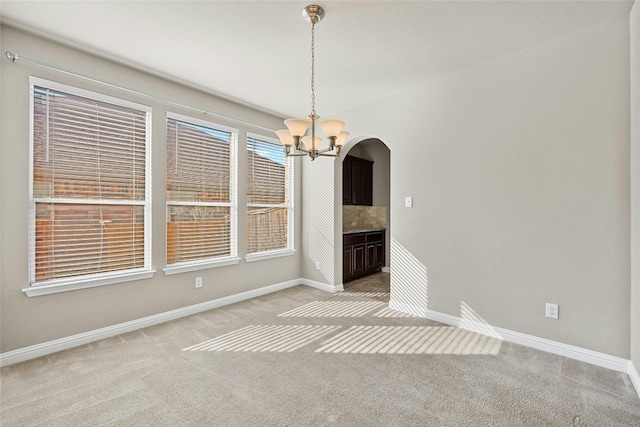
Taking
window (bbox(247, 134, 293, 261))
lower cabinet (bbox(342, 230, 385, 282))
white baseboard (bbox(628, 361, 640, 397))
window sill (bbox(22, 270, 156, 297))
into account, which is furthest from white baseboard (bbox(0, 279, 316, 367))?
white baseboard (bbox(628, 361, 640, 397))

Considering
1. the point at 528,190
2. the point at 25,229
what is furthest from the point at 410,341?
the point at 25,229

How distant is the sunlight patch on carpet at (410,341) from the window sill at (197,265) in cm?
176

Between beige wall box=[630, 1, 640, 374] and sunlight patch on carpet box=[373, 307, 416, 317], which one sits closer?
beige wall box=[630, 1, 640, 374]

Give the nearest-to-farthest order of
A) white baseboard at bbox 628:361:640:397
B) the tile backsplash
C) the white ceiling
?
1. white baseboard at bbox 628:361:640:397
2. the white ceiling
3. the tile backsplash

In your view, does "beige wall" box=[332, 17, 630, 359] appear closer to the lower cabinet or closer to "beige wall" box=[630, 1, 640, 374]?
"beige wall" box=[630, 1, 640, 374]

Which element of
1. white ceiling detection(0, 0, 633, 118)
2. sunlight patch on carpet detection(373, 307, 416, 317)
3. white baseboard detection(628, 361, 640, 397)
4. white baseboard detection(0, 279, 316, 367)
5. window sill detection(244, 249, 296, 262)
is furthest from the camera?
window sill detection(244, 249, 296, 262)

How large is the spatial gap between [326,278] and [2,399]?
11.4 feet

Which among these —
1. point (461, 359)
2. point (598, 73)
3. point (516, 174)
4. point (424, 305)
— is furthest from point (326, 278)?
point (598, 73)

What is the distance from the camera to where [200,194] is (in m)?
3.73

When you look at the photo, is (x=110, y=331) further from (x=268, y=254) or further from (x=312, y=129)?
(x=312, y=129)

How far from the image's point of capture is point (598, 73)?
2.39m

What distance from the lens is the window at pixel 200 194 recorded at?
3479 mm

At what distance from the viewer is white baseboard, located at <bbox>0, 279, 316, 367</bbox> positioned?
247 centimetres

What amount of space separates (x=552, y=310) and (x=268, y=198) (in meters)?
3.56
